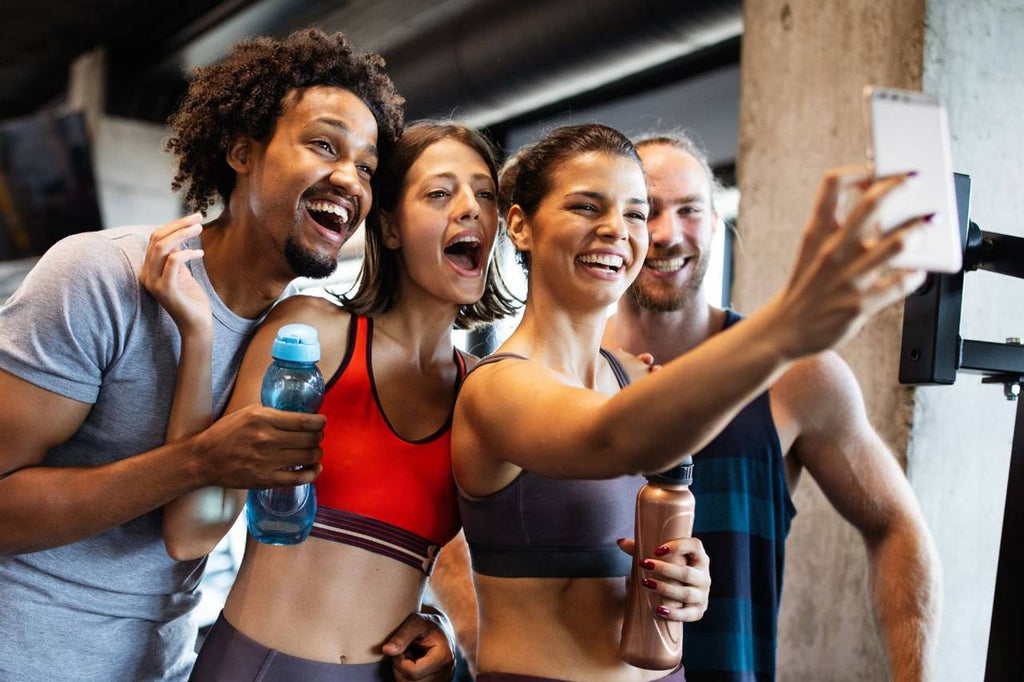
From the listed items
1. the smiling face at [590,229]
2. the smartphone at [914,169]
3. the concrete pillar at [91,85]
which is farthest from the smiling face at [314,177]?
the concrete pillar at [91,85]

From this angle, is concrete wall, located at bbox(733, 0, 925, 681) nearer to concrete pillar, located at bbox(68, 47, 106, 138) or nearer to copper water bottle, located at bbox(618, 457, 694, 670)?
copper water bottle, located at bbox(618, 457, 694, 670)

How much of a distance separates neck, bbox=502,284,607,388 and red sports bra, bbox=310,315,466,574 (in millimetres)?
248

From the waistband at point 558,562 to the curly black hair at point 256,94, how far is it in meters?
0.81

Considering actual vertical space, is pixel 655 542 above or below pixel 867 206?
below

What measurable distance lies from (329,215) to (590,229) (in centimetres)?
51

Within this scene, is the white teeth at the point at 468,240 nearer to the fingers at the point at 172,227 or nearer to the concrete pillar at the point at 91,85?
the fingers at the point at 172,227

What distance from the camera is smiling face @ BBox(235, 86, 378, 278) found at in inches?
65.7

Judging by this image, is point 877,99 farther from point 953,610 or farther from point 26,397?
point 953,610

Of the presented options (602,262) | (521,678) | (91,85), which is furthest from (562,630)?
(91,85)

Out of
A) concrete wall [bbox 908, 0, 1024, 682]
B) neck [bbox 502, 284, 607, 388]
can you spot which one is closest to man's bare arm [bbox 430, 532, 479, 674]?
neck [bbox 502, 284, 607, 388]

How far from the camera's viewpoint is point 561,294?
149 cm

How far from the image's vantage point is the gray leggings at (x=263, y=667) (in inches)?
58.6

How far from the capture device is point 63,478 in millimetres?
1523

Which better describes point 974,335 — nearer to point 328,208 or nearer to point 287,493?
point 328,208
